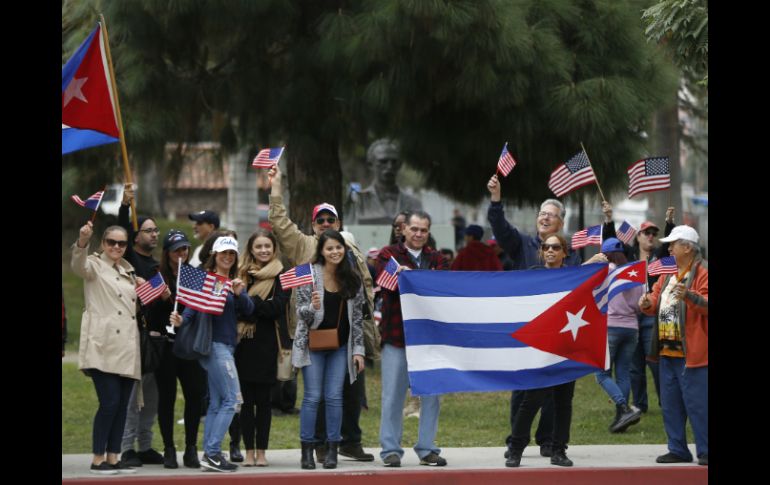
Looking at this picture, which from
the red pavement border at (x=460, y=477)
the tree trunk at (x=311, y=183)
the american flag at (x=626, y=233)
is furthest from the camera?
the tree trunk at (x=311, y=183)

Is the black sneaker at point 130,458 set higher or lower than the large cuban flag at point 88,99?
lower

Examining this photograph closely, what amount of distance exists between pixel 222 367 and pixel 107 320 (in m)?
0.92

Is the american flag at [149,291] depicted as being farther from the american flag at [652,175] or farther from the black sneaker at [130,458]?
the american flag at [652,175]

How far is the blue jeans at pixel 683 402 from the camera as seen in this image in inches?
370

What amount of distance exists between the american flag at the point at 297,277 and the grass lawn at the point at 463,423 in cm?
242

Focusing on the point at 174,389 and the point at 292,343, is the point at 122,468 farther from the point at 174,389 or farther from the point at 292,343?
the point at 292,343

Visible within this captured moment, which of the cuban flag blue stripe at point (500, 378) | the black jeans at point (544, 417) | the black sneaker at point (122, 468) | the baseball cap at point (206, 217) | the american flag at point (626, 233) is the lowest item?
the black sneaker at point (122, 468)

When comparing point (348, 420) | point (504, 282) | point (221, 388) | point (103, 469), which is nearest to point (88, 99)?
point (221, 388)

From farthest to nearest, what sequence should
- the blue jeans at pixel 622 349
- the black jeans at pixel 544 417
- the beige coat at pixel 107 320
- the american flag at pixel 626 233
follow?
the blue jeans at pixel 622 349
the american flag at pixel 626 233
the black jeans at pixel 544 417
the beige coat at pixel 107 320

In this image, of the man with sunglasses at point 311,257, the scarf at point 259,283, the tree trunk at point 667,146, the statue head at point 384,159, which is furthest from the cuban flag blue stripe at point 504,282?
the tree trunk at point 667,146

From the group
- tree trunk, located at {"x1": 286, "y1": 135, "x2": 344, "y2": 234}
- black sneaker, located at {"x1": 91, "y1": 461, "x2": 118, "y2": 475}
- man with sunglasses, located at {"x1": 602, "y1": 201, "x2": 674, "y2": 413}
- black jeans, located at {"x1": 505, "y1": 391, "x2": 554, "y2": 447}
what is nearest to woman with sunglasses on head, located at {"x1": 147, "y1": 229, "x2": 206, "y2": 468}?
black sneaker, located at {"x1": 91, "y1": 461, "x2": 118, "y2": 475}

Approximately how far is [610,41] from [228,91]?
4.74 metres

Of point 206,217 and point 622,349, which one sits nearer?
point 206,217

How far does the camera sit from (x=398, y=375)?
9.47 meters
